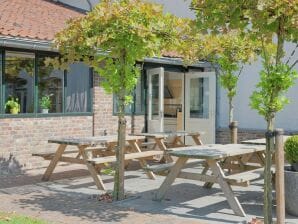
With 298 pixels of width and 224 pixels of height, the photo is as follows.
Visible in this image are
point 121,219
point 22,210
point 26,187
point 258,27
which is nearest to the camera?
point 258,27

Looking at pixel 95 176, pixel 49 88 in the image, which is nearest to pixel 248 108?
pixel 49 88

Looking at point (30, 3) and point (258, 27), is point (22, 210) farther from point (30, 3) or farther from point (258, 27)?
point (30, 3)

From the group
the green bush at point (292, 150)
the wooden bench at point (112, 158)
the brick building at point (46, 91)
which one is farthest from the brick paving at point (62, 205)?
the green bush at point (292, 150)

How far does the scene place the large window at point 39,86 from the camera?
423 inches

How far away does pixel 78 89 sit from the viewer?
490 inches

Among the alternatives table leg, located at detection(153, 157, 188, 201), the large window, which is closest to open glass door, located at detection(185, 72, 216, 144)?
the large window

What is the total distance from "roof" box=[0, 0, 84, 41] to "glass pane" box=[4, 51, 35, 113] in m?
0.66

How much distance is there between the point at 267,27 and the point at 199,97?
8.96 m

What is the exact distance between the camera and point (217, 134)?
1430 cm

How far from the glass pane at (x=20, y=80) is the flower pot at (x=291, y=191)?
6444 millimetres

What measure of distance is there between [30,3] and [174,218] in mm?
10237

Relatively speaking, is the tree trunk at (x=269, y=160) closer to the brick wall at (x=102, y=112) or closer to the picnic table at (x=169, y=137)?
the picnic table at (x=169, y=137)

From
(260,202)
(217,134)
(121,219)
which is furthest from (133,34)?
(217,134)

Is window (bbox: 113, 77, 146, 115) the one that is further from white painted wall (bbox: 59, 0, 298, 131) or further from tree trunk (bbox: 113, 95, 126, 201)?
tree trunk (bbox: 113, 95, 126, 201)
